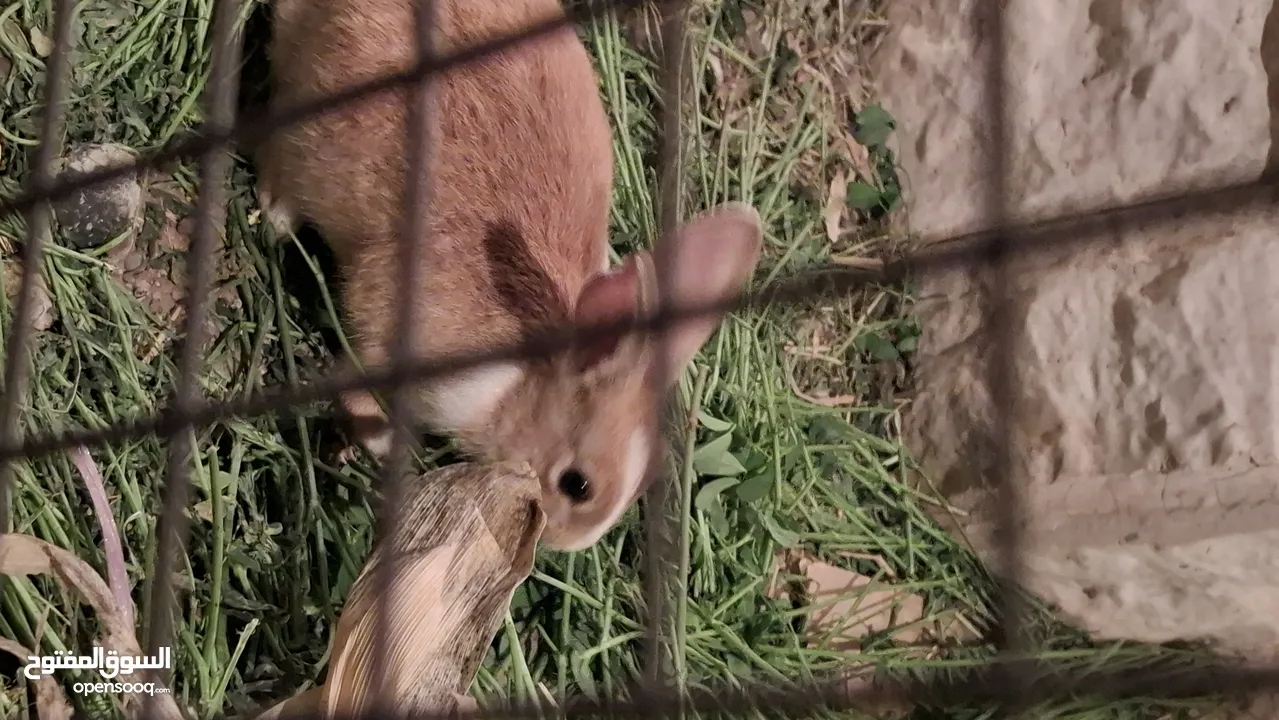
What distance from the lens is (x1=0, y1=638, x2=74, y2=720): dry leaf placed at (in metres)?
1.30

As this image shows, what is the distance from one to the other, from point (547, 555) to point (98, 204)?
96 centimetres

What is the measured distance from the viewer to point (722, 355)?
189cm

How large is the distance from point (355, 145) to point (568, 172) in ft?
1.16

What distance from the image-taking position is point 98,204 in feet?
5.05

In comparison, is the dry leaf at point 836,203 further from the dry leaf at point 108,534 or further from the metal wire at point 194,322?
the dry leaf at point 108,534

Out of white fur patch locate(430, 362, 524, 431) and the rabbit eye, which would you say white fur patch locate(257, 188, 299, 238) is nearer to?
white fur patch locate(430, 362, 524, 431)

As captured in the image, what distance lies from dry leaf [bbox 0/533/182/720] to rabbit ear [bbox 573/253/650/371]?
0.77m

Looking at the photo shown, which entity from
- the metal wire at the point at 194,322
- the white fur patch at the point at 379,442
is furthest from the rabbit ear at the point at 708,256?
the metal wire at the point at 194,322

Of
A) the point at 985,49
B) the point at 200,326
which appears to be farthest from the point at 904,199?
the point at 200,326

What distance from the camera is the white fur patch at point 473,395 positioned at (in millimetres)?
1556

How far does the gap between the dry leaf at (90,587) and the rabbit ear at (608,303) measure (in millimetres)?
774

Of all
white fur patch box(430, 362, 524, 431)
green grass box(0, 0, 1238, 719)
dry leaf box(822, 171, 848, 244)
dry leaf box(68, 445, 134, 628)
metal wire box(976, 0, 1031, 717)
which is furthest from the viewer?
dry leaf box(822, 171, 848, 244)

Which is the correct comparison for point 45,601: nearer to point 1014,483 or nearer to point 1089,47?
point 1014,483

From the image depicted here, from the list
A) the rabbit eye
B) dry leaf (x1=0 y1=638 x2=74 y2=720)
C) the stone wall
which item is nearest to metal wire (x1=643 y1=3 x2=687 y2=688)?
the rabbit eye
